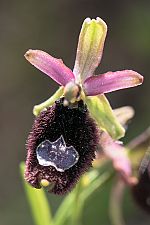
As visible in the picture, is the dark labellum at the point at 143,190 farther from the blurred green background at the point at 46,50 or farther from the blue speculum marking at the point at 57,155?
the blurred green background at the point at 46,50

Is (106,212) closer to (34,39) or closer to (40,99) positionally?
(40,99)

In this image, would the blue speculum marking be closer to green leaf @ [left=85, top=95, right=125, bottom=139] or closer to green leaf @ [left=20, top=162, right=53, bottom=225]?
green leaf @ [left=85, top=95, right=125, bottom=139]

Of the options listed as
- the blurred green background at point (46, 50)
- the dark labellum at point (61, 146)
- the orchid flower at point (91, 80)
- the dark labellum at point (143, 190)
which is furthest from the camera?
the blurred green background at point (46, 50)

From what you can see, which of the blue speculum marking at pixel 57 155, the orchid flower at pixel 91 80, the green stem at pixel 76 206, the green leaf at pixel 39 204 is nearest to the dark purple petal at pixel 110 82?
the orchid flower at pixel 91 80

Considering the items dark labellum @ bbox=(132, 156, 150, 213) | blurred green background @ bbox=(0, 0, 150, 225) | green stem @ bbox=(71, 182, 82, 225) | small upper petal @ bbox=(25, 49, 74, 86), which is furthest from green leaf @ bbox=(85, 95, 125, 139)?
blurred green background @ bbox=(0, 0, 150, 225)

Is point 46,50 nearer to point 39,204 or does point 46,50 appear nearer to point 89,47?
point 39,204

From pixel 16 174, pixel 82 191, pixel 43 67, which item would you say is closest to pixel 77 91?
pixel 43 67
